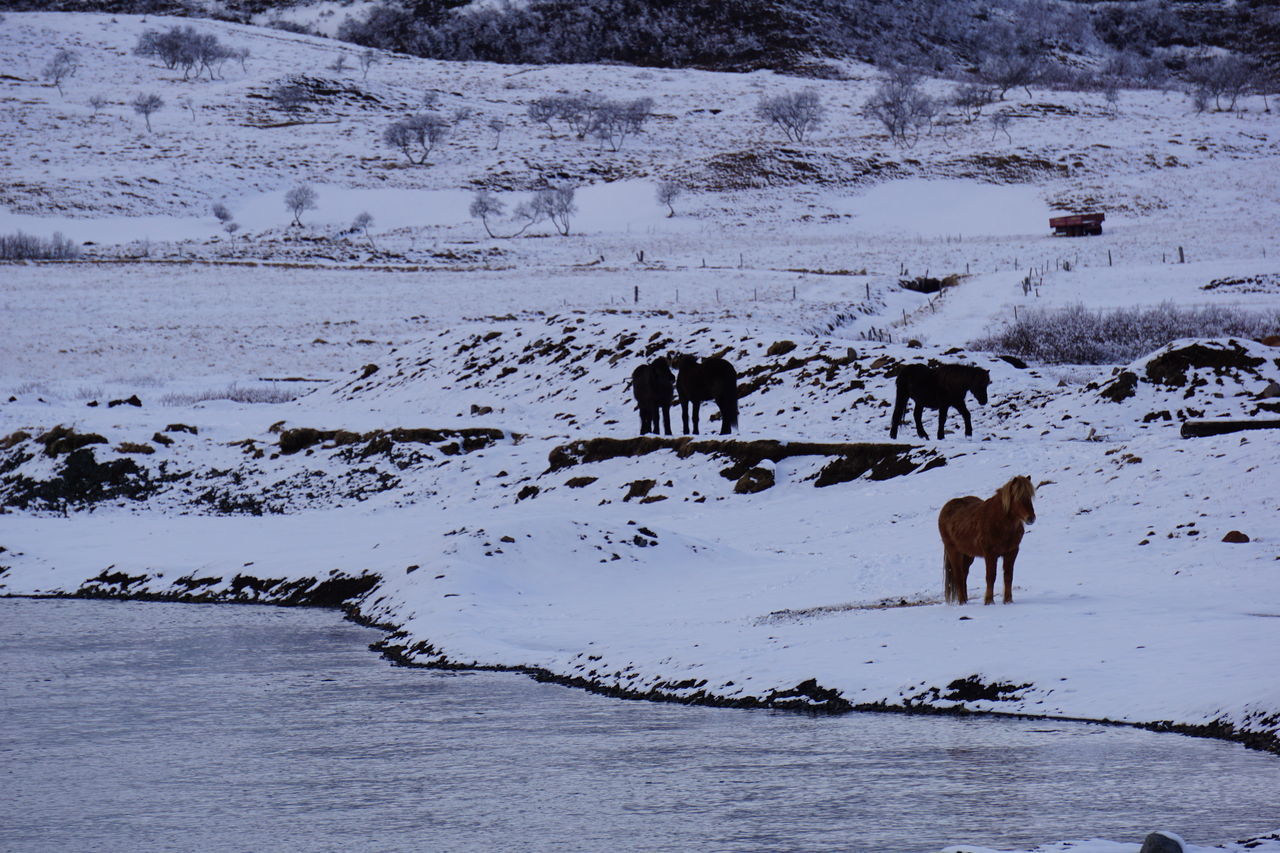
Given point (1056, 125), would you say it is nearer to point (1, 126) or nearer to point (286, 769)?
point (1, 126)

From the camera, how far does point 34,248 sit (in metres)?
77.2

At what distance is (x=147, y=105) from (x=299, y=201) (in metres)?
41.3

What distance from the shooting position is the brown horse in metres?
11.7

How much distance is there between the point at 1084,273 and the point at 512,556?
135 feet

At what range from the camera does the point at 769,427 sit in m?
28.1

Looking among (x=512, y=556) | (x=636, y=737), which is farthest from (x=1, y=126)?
(x=636, y=737)

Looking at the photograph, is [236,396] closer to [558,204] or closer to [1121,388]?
[1121,388]

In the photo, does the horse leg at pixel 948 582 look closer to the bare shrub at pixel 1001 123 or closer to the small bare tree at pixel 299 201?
the small bare tree at pixel 299 201

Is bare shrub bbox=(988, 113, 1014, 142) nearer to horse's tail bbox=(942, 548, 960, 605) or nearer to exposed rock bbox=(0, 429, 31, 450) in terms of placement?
exposed rock bbox=(0, 429, 31, 450)

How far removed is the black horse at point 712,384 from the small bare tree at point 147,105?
371 ft

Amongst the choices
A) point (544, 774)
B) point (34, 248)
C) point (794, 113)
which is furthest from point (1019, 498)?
point (794, 113)

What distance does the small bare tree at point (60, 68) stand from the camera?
485 ft

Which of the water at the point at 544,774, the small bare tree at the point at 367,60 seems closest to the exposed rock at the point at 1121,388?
the water at the point at 544,774

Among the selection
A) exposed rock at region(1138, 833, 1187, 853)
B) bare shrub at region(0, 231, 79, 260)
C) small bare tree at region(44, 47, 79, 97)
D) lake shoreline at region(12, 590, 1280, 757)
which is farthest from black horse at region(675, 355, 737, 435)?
small bare tree at region(44, 47, 79, 97)
